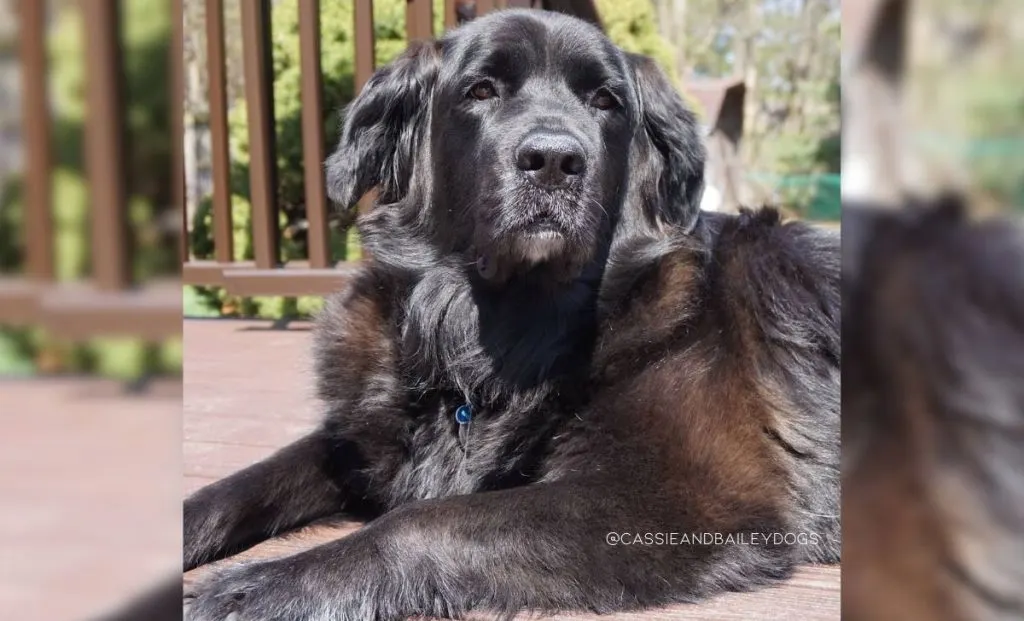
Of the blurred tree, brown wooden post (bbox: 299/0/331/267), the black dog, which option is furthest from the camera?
brown wooden post (bbox: 299/0/331/267)

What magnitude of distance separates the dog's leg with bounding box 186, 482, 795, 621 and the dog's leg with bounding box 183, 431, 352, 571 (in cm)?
28

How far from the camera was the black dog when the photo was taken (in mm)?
1492

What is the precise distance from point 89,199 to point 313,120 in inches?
108

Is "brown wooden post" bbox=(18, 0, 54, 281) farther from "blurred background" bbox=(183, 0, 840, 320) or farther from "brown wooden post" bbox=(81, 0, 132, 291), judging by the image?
"blurred background" bbox=(183, 0, 840, 320)

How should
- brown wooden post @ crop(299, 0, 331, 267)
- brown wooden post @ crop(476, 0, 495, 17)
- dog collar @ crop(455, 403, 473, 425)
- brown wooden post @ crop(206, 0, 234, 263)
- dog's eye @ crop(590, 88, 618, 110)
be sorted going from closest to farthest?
dog collar @ crop(455, 403, 473, 425), dog's eye @ crop(590, 88, 618, 110), brown wooden post @ crop(206, 0, 234, 263), brown wooden post @ crop(476, 0, 495, 17), brown wooden post @ crop(299, 0, 331, 267)

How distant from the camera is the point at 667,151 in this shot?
2.20m

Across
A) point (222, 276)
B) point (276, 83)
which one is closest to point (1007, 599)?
point (222, 276)

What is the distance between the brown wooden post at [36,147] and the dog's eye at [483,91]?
1.46 metres

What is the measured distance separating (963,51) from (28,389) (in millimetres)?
699

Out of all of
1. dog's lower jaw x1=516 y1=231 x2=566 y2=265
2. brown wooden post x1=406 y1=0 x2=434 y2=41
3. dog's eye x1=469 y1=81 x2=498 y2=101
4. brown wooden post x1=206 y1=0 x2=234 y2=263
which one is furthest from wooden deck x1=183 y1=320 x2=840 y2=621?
brown wooden post x1=406 y1=0 x2=434 y2=41

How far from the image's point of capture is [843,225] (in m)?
0.61

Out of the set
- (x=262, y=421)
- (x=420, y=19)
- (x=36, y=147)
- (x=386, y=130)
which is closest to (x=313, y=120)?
(x=420, y=19)

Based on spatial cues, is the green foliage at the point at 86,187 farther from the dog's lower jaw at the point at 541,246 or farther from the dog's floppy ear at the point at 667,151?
the dog's floppy ear at the point at 667,151

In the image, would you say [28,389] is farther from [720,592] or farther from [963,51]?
[720,592]
